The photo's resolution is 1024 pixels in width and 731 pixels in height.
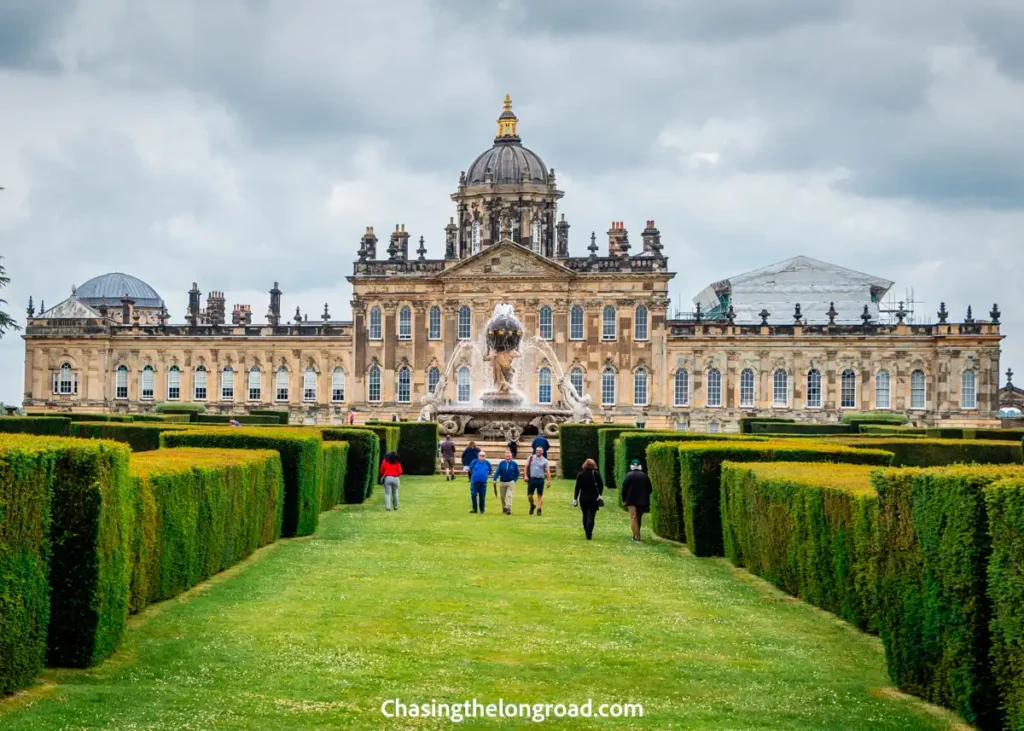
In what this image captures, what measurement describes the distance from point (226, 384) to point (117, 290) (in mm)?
27804

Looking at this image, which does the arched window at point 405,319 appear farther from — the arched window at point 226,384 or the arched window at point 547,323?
the arched window at point 226,384

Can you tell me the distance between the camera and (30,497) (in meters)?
9.77

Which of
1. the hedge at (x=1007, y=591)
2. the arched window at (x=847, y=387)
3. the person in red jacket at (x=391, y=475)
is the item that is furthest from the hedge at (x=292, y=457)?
the arched window at (x=847, y=387)

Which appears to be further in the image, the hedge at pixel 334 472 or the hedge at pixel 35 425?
the hedge at pixel 35 425

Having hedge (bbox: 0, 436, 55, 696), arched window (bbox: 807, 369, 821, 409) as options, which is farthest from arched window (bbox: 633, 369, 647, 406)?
hedge (bbox: 0, 436, 55, 696)

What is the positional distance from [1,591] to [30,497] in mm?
759

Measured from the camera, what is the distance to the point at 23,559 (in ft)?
31.9

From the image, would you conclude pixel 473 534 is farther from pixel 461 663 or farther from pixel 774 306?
pixel 774 306

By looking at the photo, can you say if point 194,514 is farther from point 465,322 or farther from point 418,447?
point 465,322

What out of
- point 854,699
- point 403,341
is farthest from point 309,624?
point 403,341

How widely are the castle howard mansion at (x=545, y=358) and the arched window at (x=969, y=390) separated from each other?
0.05 meters

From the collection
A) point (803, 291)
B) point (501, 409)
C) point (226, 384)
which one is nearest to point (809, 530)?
point (501, 409)

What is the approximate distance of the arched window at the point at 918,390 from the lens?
6819 cm

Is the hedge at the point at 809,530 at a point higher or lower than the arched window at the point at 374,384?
lower
